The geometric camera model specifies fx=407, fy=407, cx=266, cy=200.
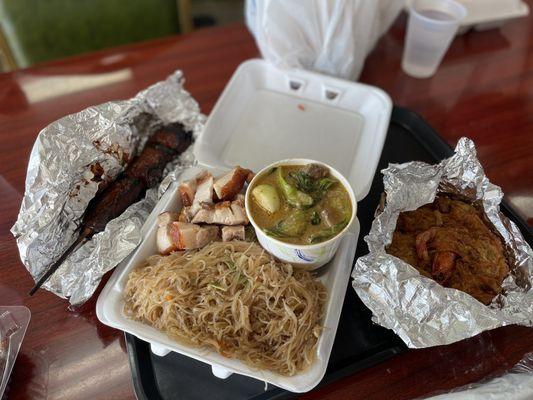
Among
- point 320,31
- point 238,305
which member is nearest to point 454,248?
point 238,305

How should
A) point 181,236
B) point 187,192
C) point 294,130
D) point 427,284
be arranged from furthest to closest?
point 294,130, point 187,192, point 181,236, point 427,284

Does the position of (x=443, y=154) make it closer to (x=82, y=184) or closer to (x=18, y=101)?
(x=82, y=184)

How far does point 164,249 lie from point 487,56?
1.80m

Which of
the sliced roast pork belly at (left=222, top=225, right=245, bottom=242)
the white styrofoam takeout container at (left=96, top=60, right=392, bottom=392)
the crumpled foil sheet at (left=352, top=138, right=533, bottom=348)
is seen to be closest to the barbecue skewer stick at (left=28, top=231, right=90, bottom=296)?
the white styrofoam takeout container at (left=96, top=60, right=392, bottom=392)

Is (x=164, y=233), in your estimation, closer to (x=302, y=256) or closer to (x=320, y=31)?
(x=302, y=256)

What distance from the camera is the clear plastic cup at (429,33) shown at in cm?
168

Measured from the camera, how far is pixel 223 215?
1.19m

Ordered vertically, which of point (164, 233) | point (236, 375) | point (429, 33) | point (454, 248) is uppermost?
point (429, 33)

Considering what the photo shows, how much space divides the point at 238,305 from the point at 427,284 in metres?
0.47

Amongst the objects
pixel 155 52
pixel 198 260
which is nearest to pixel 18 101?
pixel 155 52

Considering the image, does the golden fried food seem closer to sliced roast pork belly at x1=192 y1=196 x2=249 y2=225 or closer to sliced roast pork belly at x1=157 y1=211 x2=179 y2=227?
sliced roast pork belly at x1=192 y1=196 x2=249 y2=225

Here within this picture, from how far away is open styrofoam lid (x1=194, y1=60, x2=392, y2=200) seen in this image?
1.52m

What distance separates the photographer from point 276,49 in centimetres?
166

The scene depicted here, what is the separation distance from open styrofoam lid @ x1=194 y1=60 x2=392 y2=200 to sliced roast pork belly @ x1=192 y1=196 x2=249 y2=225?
0.27 metres
